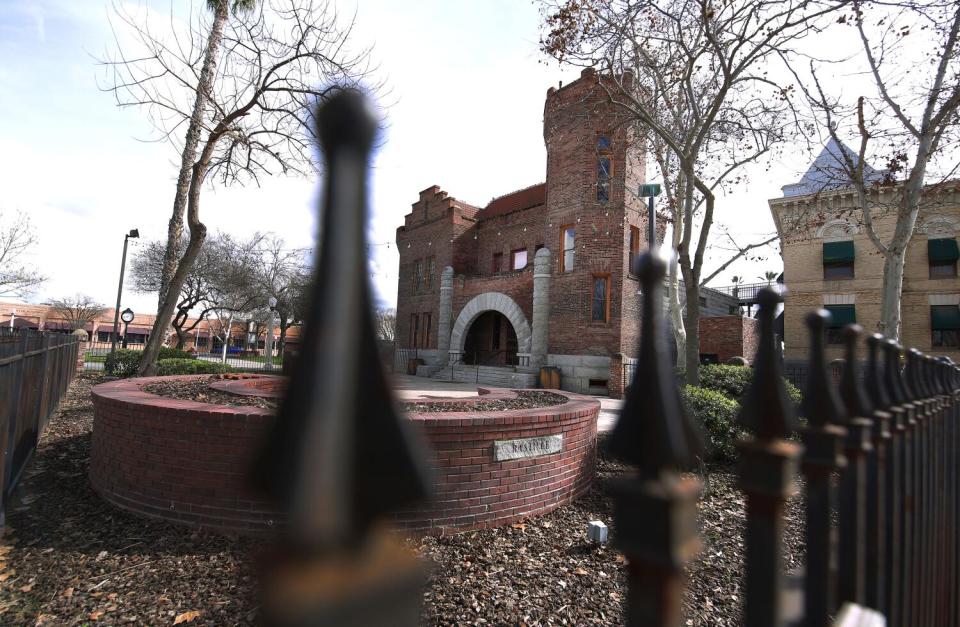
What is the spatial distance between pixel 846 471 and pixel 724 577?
3.15 m

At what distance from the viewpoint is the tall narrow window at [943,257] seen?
19156 millimetres

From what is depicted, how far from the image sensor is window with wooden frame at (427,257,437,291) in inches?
993

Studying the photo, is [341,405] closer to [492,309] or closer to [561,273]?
[561,273]

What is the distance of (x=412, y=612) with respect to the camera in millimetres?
562

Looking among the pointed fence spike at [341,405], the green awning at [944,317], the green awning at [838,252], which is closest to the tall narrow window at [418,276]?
the green awning at [838,252]

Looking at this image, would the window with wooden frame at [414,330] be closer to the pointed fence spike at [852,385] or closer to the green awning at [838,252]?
the green awning at [838,252]

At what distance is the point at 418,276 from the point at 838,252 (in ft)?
68.8

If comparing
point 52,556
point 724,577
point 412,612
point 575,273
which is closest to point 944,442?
point 724,577

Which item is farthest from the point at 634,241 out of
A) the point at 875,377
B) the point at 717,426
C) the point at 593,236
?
the point at 875,377

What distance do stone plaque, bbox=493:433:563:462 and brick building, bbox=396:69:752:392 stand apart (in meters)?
11.6

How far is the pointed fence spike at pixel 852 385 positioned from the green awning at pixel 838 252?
2581 centimetres

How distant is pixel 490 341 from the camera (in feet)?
77.9

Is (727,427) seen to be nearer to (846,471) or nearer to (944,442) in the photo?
(944,442)

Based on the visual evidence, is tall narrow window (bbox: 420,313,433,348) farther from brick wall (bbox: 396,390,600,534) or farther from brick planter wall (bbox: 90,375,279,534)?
brick planter wall (bbox: 90,375,279,534)
